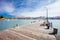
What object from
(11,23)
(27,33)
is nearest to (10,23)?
(11,23)

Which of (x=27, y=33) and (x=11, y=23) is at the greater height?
(x=11, y=23)

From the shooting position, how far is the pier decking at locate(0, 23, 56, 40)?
2916mm

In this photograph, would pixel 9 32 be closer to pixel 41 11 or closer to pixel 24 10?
pixel 24 10

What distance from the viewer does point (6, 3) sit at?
314 centimetres

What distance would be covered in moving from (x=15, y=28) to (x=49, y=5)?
1.02 metres

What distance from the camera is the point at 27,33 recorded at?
9.89 ft

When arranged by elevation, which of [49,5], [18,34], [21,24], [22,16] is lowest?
[18,34]

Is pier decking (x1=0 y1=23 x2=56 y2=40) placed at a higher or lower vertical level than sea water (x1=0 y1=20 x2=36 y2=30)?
lower

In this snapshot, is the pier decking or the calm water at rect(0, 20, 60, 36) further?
the calm water at rect(0, 20, 60, 36)

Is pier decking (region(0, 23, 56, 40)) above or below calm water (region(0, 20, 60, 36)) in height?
below

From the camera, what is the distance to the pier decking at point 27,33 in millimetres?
2916

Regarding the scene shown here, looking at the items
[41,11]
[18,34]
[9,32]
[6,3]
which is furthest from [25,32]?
[6,3]

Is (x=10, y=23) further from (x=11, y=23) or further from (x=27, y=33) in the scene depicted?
(x=27, y=33)

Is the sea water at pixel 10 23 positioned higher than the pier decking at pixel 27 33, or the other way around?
the sea water at pixel 10 23
